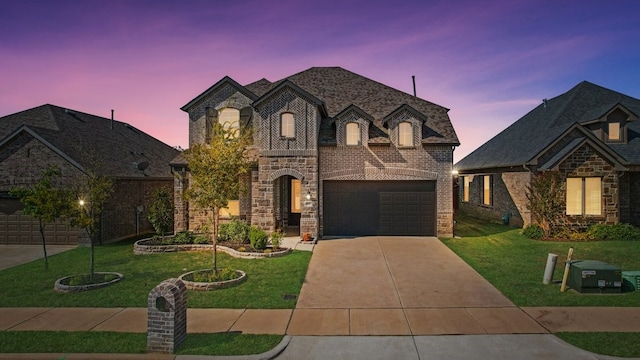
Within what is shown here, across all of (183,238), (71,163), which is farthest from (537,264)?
(71,163)

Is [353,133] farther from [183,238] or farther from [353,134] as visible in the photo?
[183,238]

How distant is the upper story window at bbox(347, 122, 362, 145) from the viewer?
2062cm

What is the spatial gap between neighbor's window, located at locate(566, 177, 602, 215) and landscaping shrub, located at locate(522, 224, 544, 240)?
2206mm

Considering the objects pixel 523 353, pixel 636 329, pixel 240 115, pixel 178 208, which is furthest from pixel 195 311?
pixel 240 115

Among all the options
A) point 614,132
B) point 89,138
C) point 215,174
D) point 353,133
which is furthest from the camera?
point 89,138

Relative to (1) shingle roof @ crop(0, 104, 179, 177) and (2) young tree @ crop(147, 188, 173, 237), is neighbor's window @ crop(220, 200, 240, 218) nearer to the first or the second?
(2) young tree @ crop(147, 188, 173, 237)

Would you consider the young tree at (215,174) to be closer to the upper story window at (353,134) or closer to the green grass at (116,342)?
the green grass at (116,342)

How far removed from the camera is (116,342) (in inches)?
303

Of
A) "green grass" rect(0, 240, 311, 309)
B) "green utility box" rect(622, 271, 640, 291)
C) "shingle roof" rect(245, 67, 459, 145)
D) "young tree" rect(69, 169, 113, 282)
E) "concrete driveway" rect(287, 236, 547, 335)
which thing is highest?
"shingle roof" rect(245, 67, 459, 145)

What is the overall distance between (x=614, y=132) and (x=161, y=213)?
2567cm

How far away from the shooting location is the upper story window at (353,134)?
20.6 meters

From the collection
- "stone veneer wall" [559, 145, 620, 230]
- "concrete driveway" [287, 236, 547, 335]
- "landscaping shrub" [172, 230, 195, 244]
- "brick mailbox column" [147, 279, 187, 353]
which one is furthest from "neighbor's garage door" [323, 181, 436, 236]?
"brick mailbox column" [147, 279, 187, 353]

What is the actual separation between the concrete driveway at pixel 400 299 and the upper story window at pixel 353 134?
6.79 meters

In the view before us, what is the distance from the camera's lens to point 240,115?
68.7 ft
